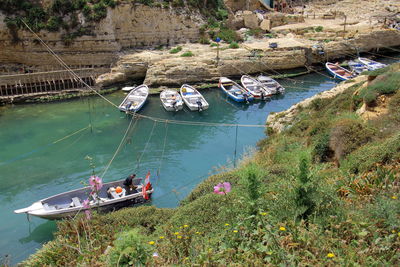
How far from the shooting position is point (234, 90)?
1277 inches

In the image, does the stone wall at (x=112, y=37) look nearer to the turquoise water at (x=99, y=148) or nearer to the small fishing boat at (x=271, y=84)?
the turquoise water at (x=99, y=148)

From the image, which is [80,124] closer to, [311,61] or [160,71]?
[160,71]

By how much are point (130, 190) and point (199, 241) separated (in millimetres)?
10523

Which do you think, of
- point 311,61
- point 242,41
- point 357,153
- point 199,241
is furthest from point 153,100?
point 199,241

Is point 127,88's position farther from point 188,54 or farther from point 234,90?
point 234,90

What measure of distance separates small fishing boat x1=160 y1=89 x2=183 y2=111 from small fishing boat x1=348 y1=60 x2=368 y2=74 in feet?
58.9

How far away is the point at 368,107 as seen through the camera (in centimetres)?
1593

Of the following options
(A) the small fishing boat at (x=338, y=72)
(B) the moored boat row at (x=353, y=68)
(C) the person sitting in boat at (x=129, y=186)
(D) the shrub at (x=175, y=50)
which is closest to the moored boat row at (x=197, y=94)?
(D) the shrub at (x=175, y=50)

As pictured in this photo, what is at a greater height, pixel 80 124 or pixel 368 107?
pixel 368 107

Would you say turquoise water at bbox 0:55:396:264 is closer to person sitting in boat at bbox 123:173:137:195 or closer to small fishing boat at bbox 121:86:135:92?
small fishing boat at bbox 121:86:135:92

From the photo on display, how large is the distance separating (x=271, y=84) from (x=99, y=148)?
56.3 feet

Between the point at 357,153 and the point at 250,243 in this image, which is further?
the point at 357,153

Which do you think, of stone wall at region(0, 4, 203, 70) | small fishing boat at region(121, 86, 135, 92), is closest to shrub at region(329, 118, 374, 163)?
small fishing boat at region(121, 86, 135, 92)

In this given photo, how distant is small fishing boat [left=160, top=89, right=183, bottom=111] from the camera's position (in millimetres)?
29125
